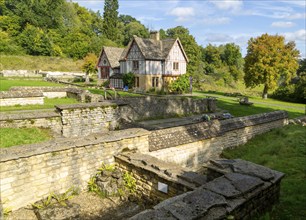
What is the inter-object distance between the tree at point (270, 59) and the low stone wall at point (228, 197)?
33624 mm

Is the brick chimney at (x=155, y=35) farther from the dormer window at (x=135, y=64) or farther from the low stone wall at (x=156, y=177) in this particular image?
the low stone wall at (x=156, y=177)

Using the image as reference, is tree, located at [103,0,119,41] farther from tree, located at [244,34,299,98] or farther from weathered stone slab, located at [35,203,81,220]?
weathered stone slab, located at [35,203,81,220]

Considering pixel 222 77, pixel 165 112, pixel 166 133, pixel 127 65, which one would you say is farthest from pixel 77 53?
pixel 166 133

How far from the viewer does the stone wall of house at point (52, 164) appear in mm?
6879

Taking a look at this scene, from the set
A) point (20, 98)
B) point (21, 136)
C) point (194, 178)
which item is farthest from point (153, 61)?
point (194, 178)

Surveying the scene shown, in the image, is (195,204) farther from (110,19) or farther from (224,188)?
(110,19)

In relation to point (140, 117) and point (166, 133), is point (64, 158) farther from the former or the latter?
point (140, 117)

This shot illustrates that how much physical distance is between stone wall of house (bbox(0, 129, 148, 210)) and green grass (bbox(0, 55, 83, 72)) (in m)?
59.8

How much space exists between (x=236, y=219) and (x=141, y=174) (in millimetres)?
3935

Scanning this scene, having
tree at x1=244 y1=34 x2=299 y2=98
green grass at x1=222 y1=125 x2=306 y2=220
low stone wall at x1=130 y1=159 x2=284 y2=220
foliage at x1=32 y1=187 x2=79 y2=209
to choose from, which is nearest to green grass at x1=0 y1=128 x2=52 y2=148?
foliage at x1=32 y1=187 x2=79 y2=209

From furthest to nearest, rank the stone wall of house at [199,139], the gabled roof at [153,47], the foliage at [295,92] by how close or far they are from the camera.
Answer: the gabled roof at [153,47]
the foliage at [295,92]
the stone wall of house at [199,139]

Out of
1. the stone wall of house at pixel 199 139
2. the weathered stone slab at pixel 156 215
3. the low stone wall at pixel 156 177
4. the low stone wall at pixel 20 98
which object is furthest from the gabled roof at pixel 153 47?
the weathered stone slab at pixel 156 215

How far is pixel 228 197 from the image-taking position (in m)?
4.81

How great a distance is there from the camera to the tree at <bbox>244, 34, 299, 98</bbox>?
35875 mm
